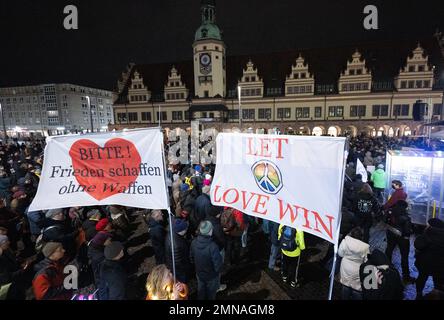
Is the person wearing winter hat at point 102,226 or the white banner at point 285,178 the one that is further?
the person wearing winter hat at point 102,226

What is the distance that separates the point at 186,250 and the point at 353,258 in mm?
2773

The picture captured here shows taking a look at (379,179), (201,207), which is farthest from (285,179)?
(379,179)

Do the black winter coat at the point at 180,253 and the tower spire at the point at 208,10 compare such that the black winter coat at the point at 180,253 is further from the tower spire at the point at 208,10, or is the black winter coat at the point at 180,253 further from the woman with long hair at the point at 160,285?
the tower spire at the point at 208,10

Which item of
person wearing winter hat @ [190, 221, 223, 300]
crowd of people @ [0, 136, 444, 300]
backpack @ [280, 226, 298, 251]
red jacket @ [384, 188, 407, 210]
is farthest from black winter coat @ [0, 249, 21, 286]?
red jacket @ [384, 188, 407, 210]

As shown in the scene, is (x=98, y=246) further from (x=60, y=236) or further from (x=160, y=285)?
(x=160, y=285)

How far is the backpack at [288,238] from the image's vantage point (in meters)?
4.87

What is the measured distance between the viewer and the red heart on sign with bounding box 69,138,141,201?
4027mm

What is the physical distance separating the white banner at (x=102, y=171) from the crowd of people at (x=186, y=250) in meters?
0.72

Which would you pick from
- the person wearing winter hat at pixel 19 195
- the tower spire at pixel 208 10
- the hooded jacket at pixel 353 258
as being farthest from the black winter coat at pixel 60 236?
the tower spire at pixel 208 10

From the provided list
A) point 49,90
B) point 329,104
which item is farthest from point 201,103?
point 49,90

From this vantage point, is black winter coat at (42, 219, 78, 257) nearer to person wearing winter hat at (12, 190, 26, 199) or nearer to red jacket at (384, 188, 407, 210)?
person wearing winter hat at (12, 190, 26, 199)

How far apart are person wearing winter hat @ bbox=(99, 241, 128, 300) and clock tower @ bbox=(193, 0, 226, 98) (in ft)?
138

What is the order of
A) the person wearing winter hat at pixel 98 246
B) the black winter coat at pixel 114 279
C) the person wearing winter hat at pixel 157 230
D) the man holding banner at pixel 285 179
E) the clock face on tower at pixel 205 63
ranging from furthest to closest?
the clock face on tower at pixel 205 63, the person wearing winter hat at pixel 157 230, the person wearing winter hat at pixel 98 246, the black winter coat at pixel 114 279, the man holding banner at pixel 285 179

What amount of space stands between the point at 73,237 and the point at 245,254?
164 inches
